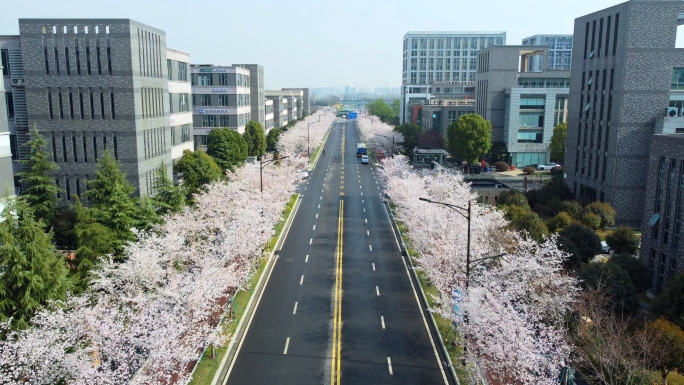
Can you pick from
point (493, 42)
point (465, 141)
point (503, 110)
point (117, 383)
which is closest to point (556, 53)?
point (493, 42)

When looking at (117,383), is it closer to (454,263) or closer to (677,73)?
(454,263)

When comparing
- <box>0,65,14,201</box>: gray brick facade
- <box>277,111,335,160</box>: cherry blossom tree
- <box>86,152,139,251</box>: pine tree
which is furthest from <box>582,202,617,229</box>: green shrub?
<box>277,111,335,160</box>: cherry blossom tree

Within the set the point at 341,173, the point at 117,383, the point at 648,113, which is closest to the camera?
the point at 117,383

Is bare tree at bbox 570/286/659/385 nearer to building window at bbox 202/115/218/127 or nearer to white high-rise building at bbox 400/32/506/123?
building window at bbox 202/115/218/127

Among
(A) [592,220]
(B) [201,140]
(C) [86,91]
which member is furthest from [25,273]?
(B) [201,140]

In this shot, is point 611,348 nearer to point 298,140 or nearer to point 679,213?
point 679,213

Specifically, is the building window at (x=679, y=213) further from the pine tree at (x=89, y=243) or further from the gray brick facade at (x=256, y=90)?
the gray brick facade at (x=256, y=90)
